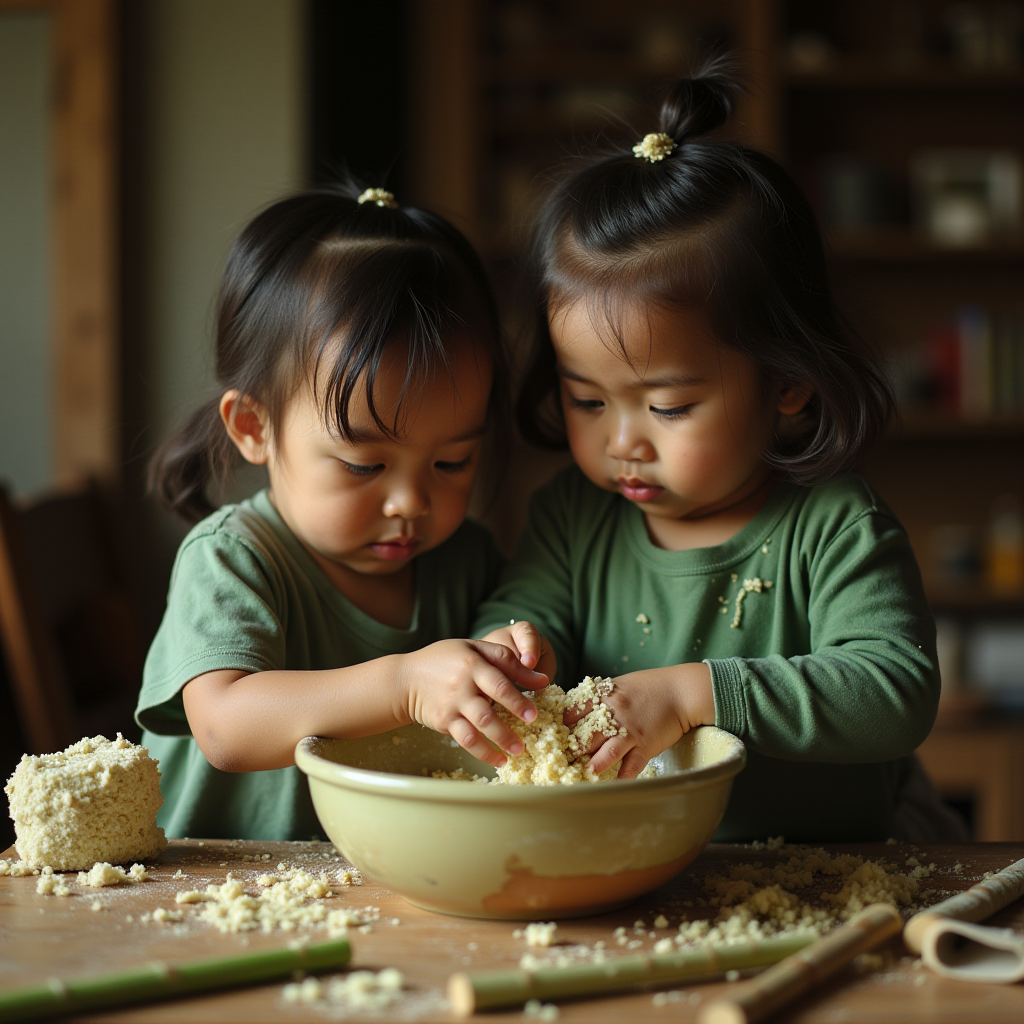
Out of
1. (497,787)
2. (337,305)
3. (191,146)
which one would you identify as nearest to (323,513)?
(337,305)

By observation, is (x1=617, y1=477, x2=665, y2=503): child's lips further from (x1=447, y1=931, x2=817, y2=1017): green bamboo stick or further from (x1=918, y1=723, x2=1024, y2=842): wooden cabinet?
(x1=918, y1=723, x2=1024, y2=842): wooden cabinet

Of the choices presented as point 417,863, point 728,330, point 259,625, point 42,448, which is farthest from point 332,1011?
point 42,448

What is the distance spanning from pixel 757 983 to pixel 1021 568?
2896mm

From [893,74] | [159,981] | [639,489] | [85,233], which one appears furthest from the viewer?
[893,74]

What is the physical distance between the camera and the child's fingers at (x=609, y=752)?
789 mm

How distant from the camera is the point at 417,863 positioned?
68cm

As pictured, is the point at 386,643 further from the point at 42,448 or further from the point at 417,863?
the point at 42,448

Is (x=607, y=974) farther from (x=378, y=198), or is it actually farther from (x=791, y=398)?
(x=378, y=198)

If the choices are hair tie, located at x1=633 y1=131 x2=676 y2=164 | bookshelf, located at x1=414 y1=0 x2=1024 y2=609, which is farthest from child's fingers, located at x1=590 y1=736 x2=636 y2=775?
bookshelf, located at x1=414 y1=0 x2=1024 y2=609

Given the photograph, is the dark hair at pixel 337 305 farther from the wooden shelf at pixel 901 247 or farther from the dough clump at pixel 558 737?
the wooden shelf at pixel 901 247

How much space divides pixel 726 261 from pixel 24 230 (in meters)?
2.22

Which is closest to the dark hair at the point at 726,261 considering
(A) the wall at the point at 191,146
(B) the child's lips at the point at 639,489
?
(B) the child's lips at the point at 639,489

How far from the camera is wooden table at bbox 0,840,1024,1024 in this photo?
59cm

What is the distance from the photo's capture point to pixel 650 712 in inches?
32.4
